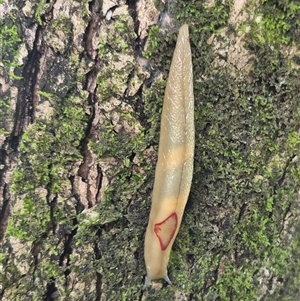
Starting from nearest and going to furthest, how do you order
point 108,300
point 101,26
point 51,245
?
point 101,26 < point 51,245 < point 108,300

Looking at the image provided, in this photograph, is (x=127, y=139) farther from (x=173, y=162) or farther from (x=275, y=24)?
(x=275, y=24)

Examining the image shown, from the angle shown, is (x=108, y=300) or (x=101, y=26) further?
(x=108, y=300)

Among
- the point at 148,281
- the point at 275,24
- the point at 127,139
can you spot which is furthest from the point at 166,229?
the point at 275,24

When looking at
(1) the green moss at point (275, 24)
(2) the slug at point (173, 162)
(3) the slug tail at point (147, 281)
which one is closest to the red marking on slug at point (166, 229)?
(2) the slug at point (173, 162)

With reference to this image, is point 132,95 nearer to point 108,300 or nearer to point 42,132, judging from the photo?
point 42,132

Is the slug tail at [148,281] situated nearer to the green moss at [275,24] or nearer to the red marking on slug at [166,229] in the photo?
the red marking on slug at [166,229]

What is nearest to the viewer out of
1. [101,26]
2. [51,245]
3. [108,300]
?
[101,26]

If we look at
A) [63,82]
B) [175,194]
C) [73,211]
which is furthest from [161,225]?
[63,82]
